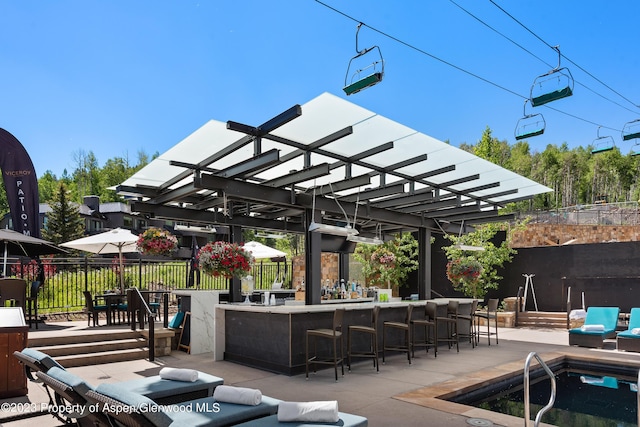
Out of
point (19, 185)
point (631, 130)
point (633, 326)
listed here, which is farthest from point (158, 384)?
point (633, 326)

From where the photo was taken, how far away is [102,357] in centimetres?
792

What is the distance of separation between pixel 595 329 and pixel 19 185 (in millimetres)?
13951

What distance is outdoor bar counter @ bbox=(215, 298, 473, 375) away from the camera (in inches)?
285

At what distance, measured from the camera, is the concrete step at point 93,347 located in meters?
7.71

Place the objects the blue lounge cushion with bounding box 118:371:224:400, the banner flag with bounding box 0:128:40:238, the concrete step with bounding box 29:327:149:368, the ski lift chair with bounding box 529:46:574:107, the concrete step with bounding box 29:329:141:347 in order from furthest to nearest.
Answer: the banner flag with bounding box 0:128:40:238, the concrete step with bounding box 29:329:141:347, the concrete step with bounding box 29:327:149:368, the ski lift chair with bounding box 529:46:574:107, the blue lounge cushion with bounding box 118:371:224:400

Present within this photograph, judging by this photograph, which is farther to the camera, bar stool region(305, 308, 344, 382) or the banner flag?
the banner flag

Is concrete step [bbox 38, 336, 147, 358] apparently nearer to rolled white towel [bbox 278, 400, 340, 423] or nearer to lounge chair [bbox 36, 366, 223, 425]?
lounge chair [bbox 36, 366, 223, 425]

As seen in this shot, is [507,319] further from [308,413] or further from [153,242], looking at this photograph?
[308,413]

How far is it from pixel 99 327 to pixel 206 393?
241 inches

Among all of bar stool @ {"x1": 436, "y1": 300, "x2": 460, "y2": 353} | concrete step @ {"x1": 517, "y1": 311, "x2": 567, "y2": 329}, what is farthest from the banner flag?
concrete step @ {"x1": 517, "y1": 311, "x2": 567, "y2": 329}

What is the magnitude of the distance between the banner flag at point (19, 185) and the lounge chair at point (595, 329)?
42.6ft

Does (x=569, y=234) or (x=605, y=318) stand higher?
(x=569, y=234)

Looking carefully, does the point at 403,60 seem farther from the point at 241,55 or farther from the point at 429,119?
the point at 429,119

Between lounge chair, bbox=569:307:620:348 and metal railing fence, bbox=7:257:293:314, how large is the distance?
7.30m
